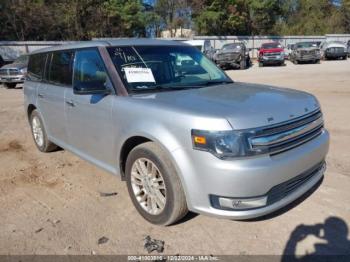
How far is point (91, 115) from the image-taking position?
4066 mm

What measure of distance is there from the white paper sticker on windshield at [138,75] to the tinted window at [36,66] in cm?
231

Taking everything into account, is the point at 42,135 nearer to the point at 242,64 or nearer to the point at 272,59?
the point at 242,64

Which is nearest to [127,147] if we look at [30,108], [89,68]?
[89,68]

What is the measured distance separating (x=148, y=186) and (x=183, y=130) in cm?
87

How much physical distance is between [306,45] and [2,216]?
2785cm

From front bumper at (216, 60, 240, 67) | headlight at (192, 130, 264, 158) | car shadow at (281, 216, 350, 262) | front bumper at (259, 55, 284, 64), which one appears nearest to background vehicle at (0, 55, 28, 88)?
front bumper at (216, 60, 240, 67)

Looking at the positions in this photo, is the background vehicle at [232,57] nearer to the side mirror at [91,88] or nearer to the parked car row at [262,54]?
the parked car row at [262,54]

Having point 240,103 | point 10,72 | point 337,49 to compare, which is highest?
point 240,103

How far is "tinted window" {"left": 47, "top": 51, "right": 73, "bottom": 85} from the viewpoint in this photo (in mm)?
4660

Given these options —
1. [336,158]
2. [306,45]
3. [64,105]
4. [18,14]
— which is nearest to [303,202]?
[336,158]

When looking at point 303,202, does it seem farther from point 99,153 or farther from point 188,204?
point 99,153

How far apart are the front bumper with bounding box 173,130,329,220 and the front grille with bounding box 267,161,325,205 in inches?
1.1

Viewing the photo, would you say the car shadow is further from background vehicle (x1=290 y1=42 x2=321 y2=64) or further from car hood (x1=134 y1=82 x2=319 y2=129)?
background vehicle (x1=290 y1=42 x2=321 y2=64)

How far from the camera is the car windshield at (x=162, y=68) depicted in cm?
384
